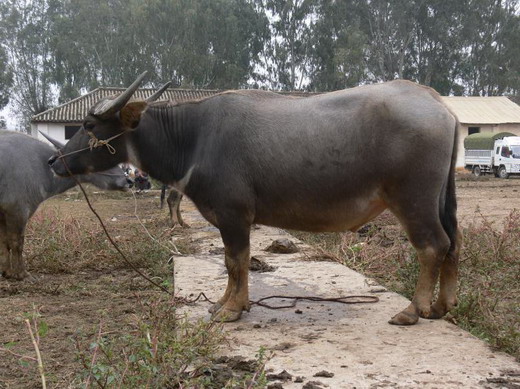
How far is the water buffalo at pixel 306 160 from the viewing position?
13.8 ft

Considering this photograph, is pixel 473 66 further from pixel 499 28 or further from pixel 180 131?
pixel 180 131

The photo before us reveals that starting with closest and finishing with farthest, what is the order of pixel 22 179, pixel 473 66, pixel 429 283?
pixel 429 283 → pixel 22 179 → pixel 473 66

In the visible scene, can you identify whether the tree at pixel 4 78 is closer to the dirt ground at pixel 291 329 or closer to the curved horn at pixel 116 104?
the dirt ground at pixel 291 329

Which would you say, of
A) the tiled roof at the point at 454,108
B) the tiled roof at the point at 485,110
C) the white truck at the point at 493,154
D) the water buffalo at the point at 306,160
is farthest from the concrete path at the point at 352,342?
the tiled roof at the point at 485,110

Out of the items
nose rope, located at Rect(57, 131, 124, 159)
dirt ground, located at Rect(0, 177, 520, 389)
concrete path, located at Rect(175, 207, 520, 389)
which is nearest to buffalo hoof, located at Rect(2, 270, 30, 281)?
dirt ground, located at Rect(0, 177, 520, 389)

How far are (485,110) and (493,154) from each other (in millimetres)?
11368

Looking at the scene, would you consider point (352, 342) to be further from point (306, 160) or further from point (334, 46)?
point (334, 46)

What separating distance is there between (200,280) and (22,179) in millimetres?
2757

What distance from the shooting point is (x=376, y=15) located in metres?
49.1

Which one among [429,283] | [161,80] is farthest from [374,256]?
[161,80]

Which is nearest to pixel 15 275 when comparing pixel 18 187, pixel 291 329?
pixel 18 187

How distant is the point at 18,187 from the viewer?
285 inches

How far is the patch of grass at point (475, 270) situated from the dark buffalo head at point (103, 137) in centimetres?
301

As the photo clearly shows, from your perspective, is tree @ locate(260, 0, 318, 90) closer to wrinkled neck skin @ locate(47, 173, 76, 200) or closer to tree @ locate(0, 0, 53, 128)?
tree @ locate(0, 0, 53, 128)
